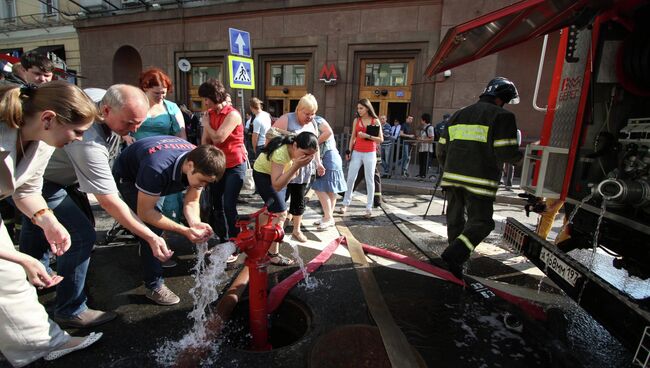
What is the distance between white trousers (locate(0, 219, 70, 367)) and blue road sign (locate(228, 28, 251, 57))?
5.67 metres

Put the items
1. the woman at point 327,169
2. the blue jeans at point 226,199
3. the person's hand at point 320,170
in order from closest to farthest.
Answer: the blue jeans at point 226,199 → the person's hand at point 320,170 → the woman at point 327,169

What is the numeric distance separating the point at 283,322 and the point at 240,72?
17.4 feet

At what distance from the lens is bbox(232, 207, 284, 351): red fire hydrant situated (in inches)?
84.4

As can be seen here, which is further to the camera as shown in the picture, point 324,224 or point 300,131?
point 324,224

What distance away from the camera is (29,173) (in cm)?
179

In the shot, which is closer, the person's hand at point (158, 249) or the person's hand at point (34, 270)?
the person's hand at point (34, 270)

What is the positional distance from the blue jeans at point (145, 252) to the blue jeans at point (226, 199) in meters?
0.74

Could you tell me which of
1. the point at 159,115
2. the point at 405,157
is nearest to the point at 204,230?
the point at 159,115

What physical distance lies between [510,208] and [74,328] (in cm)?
676

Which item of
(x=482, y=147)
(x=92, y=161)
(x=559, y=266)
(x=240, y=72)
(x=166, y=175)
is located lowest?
(x=559, y=266)

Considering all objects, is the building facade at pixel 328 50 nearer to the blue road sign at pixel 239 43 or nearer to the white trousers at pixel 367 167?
the blue road sign at pixel 239 43

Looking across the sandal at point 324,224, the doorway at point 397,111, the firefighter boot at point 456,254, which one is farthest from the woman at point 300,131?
the doorway at point 397,111

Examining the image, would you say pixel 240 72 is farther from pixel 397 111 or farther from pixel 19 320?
pixel 397 111

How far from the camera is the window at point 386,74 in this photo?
1198 cm
